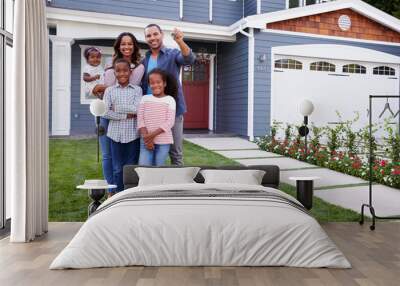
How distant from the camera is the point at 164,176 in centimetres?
411

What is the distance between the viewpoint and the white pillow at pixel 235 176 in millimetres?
4086

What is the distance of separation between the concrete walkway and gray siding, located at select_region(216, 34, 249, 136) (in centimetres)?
18

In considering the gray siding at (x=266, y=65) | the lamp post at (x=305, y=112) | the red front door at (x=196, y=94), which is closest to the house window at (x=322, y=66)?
the gray siding at (x=266, y=65)

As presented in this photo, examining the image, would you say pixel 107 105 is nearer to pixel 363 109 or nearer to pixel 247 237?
pixel 247 237

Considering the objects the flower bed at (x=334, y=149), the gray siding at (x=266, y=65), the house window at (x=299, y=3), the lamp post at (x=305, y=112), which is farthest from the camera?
the house window at (x=299, y=3)

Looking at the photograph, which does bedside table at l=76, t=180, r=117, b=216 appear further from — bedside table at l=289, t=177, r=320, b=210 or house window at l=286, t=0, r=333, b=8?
house window at l=286, t=0, r=333, b=8

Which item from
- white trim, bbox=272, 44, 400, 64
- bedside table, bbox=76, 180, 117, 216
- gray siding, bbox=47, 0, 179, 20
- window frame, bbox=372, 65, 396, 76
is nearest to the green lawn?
bedside table, bbox=76, 180, 117, 216

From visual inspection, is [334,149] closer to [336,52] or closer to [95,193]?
[336,52]

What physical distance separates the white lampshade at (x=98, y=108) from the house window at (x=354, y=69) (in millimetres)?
2827

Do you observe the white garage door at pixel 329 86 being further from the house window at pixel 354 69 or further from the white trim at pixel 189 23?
the white trim at pixel 189 23

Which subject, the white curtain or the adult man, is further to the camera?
the adult man

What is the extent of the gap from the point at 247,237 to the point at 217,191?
0.61 metres

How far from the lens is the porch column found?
451 cm

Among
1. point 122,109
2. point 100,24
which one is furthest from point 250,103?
point 100,24
